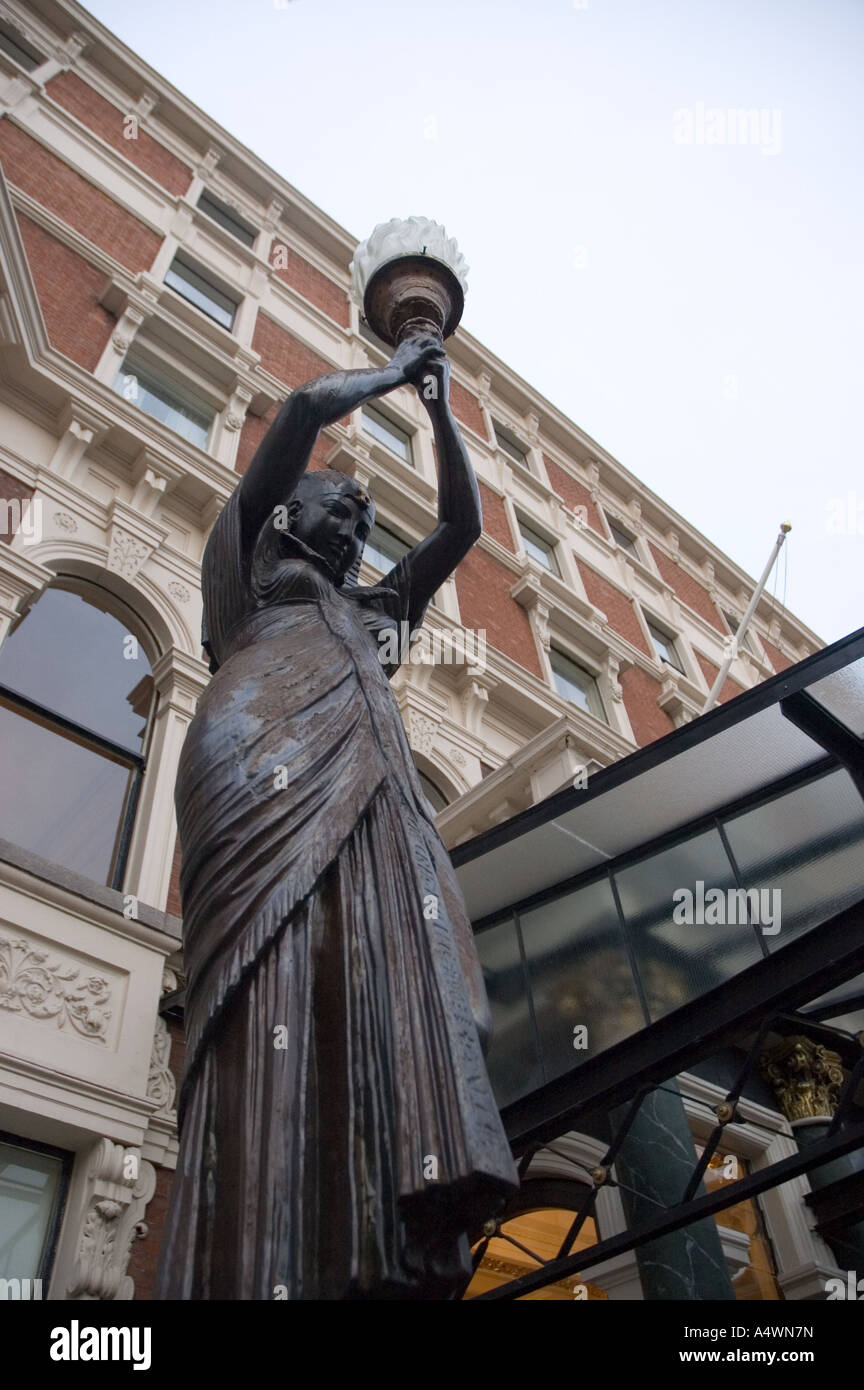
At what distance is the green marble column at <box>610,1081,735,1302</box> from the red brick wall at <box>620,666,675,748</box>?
32.8ft

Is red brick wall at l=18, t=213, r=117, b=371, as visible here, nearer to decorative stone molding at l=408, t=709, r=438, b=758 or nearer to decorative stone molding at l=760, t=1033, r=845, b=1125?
decorative stone molding at l=408, t=709, r=438, b=758

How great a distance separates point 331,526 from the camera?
263 cm

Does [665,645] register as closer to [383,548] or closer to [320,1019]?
[383,548]

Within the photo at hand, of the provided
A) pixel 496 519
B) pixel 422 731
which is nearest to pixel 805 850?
pixel 422 731

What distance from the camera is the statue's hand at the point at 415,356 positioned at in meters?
2.57

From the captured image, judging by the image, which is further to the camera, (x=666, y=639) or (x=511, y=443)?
(x=511, y=443)

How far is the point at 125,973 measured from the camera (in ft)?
21.6

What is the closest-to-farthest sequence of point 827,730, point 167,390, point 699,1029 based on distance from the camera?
1. point 699,1029
2. point 827,730
3. point 167,390

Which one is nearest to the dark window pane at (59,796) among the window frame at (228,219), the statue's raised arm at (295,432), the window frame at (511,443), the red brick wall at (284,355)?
the statue's raised arm at (295,432)

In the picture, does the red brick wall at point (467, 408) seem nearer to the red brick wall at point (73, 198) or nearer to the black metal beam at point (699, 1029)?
the red brick wall at point (73, 198)

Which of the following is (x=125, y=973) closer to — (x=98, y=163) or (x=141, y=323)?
(x=141, y=323)

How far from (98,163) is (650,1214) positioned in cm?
1570

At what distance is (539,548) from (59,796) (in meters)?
13.0
